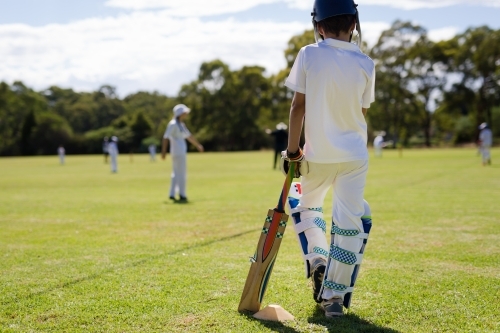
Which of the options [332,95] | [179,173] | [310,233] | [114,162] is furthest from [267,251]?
[114,162]

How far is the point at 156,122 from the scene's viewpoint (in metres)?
115

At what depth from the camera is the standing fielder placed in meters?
4.56

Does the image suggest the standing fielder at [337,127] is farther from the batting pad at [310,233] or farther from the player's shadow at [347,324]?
the batting pad at [310,233]

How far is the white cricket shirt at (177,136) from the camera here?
14586 mm

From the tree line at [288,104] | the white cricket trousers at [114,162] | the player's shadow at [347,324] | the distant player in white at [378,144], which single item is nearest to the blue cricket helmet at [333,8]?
the player's shadow at [347,324]

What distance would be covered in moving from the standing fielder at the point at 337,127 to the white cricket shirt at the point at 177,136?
33.2 ft

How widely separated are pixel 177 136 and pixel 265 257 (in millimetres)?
10173

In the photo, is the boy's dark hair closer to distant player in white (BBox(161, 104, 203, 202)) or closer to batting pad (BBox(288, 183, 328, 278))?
batting pad (BBox(288, 183, 328, 278))

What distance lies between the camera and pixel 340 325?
4.38 meters

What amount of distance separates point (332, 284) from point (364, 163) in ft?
3.33

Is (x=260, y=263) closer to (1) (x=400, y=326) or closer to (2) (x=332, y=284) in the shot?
(2) (x=332, y=284)

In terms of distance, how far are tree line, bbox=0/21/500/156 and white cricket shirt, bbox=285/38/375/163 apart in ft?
212

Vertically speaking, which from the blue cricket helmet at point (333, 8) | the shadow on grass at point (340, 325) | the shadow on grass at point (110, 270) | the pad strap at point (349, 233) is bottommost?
the shadow on grass at point (110, 270)

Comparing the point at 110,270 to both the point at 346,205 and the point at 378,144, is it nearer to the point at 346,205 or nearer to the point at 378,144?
the point at 346,205
